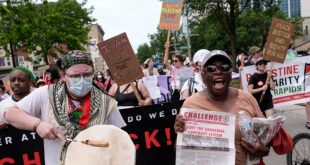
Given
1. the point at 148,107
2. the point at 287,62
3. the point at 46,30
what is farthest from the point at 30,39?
the point at 148,107

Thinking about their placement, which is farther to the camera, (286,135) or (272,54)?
(272,54)

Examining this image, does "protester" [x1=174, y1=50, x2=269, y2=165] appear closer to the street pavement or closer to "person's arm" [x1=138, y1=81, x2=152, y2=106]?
"person's arm" [x1=138, y1=81, x2=152, y2=106]

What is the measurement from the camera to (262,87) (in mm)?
8531

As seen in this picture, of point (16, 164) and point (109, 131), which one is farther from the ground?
point (109, 131)

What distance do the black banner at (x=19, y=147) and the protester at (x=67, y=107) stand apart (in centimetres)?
158

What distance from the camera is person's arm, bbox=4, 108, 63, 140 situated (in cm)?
280

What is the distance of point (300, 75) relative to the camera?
378 inches

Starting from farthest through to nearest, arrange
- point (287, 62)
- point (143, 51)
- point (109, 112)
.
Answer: point (143, 51) < point (287, 62) < point (109, 112)

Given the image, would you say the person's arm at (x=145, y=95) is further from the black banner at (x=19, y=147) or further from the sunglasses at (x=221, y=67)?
the sunglasses at (x=221, y=67)

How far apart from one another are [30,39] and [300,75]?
28.1 meters

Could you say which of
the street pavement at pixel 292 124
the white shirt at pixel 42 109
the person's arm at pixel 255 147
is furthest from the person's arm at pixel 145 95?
the person's arm at pixel 255 147

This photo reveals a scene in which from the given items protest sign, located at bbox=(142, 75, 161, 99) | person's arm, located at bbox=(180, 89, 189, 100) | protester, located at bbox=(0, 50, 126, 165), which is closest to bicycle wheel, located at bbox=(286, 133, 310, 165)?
person's arm, located at bbox=(180, 89, 189, 100)

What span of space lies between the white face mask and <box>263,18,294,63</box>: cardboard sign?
16.5 feet

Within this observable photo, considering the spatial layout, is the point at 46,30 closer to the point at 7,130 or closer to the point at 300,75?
the point at 300,75
